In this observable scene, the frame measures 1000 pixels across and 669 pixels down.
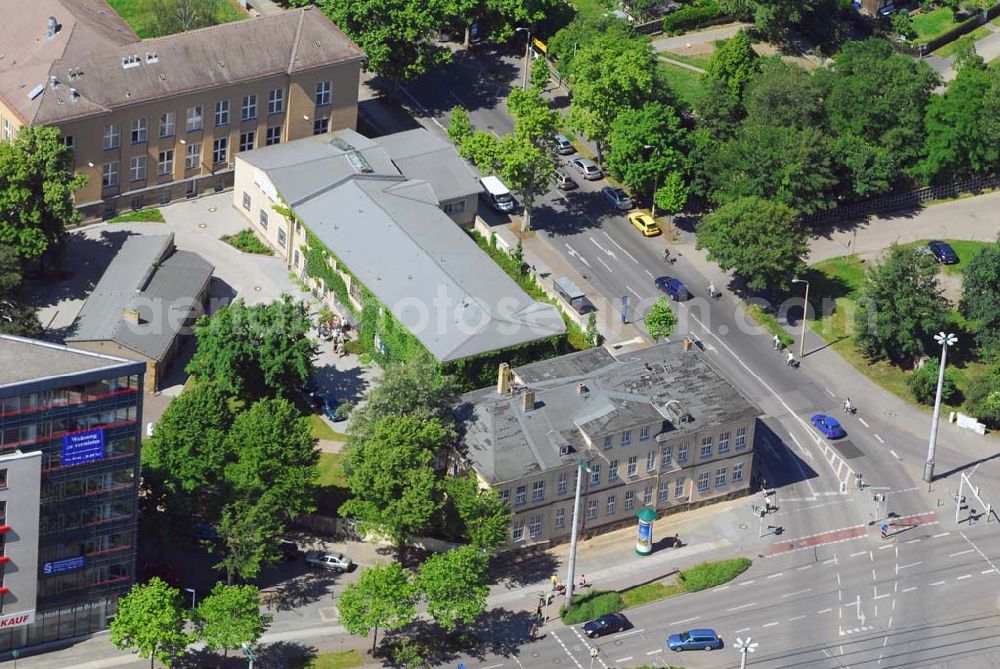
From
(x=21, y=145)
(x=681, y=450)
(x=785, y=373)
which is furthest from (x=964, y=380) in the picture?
(x=21, y=145)

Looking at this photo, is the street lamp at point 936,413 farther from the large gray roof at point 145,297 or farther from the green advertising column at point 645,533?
the large gray roof at point 145,297

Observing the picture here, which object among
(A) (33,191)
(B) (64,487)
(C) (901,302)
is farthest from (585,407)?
(A) (33,191)

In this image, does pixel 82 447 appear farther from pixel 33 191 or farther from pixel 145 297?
pixel 33 191

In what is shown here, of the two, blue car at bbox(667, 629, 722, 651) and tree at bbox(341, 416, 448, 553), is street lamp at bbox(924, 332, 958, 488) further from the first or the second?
tree at bbox(341, 416, 448, 553)

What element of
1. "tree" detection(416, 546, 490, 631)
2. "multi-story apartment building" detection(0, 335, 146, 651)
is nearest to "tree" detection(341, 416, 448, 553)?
"tree" detection(416, 546, 490, 631)

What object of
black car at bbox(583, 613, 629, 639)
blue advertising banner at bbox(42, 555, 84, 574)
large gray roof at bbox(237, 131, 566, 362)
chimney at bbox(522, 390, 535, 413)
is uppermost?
chimney at bbox(522, 390, 535, 413)
